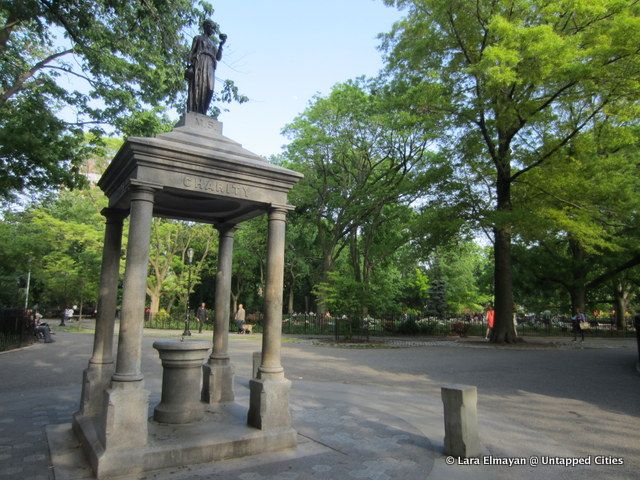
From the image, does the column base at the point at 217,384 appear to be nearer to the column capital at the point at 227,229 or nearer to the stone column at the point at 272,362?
the stone column at the point at 272,362

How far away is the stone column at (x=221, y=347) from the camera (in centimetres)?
732

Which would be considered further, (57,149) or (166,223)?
(166,223)

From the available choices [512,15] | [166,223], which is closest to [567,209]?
[512,15]

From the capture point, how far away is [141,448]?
16.1 ft

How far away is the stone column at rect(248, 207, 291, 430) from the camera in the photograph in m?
5.78

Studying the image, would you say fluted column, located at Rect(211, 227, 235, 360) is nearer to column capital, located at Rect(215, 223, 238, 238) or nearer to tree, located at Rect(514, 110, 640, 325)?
column capital, located at Rect(215, 223, 238, 238)

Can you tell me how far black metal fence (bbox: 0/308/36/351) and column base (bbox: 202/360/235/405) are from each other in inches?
528

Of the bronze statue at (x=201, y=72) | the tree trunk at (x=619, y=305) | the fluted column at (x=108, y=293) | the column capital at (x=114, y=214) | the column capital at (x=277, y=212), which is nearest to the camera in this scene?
the column capital at (x=277, y=212)

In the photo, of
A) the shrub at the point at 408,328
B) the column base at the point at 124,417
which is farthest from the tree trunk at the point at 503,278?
the column base at the point at 124,417

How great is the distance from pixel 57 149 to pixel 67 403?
29.6 feet

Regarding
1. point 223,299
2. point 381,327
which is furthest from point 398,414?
point 381,327

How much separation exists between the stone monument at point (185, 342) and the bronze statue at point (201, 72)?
0.05 ft

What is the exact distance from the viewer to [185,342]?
6148 millimetres

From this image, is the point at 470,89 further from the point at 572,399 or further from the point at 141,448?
the point at 141,448
